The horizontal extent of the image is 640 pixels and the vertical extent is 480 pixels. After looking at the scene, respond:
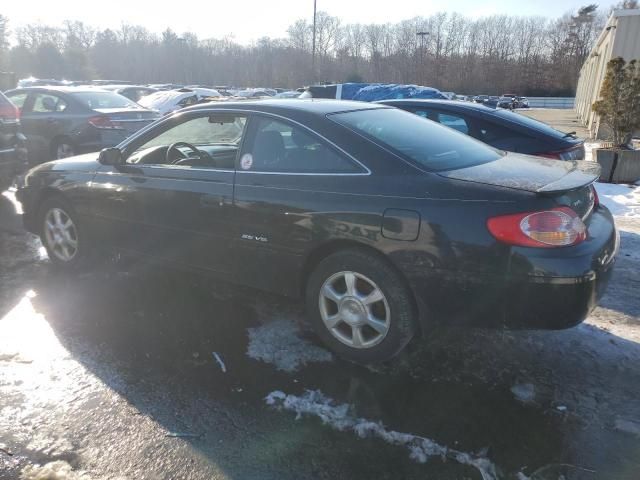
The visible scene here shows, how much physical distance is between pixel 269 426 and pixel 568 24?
307 ft

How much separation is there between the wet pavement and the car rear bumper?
1.53ft

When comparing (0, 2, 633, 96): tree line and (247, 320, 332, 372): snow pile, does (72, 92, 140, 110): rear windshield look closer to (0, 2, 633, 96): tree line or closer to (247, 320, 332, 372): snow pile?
(247, 320, 332, 372): snow pile

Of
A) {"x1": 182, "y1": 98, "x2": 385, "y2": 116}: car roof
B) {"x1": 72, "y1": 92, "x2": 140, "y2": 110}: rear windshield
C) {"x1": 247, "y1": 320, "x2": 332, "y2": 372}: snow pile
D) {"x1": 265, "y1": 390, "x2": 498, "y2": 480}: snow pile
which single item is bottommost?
{"x1": 247, "y1": 320, "x2": 332, "y2": 372}: snow pile

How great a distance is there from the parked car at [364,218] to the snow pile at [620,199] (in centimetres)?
407

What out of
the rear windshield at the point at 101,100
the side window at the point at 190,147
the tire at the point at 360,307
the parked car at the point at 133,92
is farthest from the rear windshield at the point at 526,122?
the parked car at the point at 133,92

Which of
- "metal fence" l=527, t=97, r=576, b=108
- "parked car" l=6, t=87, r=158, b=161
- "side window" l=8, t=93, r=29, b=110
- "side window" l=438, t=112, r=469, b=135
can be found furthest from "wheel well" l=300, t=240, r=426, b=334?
"metal fence" l=527, t=97, r=576, b=108

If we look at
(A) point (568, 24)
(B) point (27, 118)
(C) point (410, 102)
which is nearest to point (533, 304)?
(C) point (410, 102)

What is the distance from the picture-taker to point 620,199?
25.3 feet

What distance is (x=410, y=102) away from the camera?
6477 mm

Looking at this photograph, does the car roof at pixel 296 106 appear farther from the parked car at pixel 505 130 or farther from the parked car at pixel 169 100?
the parked car at pixel 169 100

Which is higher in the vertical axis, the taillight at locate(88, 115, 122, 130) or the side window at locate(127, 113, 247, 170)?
the side window at locate(127, 113, 247, 170)

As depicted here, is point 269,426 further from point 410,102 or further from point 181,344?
point 410,102

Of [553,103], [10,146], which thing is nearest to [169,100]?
[10,146]

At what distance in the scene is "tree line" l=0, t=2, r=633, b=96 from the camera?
77562 millimetres
